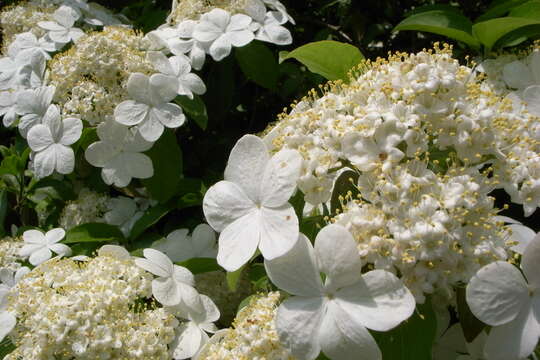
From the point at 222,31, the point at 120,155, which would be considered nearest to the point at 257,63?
the point at 222,31

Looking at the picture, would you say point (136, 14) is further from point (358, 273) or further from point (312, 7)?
point (358, 273)

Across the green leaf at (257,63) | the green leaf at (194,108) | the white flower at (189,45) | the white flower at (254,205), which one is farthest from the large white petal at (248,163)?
the green leaf at (257,63)

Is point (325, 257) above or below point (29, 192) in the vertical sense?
above

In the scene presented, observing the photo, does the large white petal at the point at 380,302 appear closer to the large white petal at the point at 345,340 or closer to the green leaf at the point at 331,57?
the large white petal at the point at 345,340

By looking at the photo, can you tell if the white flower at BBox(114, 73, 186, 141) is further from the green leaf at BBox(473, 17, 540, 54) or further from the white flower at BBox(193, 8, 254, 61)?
the green leaf at BBox(473, 17, 540, 54)

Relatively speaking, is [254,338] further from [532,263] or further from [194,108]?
[194,108]

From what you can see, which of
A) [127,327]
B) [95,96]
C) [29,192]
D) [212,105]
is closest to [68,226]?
[29,192]

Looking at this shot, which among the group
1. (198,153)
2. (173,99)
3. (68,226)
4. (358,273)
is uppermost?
(358,273)
